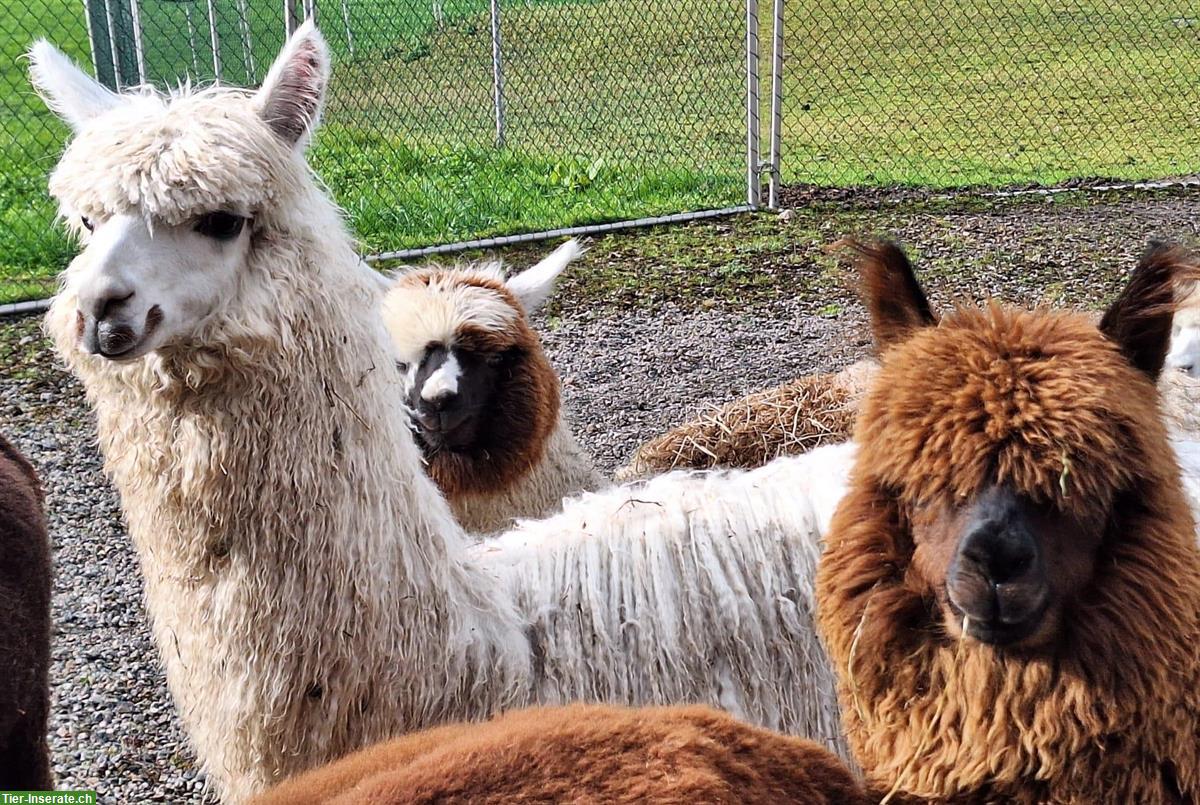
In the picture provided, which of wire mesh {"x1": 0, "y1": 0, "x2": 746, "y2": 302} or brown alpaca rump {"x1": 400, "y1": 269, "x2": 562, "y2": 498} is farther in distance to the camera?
wire mesh {"x1": 0, "y1": 0, "x2": 746, "y2": 302}

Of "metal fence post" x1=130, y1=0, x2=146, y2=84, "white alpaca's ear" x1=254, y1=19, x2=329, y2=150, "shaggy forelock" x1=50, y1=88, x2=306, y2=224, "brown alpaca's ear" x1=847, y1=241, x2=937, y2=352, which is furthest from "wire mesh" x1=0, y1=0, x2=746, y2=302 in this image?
"brown alpaca's ear" x1=847, y1=241, x2=937, y2=352

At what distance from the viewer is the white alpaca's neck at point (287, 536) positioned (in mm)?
2656

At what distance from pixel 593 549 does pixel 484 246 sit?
580 cm

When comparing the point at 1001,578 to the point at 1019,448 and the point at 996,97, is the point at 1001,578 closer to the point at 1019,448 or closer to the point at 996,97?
Answer: the point at 1019,448

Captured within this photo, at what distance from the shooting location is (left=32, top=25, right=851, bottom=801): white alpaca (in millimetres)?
2604

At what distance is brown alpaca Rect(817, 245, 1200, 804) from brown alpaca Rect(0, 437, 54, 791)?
6.72ft

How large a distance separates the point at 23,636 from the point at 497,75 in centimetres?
821

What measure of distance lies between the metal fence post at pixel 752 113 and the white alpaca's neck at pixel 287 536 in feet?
24.2

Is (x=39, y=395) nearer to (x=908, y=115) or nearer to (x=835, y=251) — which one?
(x=835, y=251)

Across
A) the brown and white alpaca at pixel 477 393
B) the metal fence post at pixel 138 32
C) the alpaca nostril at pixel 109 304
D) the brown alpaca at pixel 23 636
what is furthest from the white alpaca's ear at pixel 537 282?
the metal fence post at pixel 138 32

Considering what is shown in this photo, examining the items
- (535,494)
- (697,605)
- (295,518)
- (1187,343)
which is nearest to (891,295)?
(697,605)

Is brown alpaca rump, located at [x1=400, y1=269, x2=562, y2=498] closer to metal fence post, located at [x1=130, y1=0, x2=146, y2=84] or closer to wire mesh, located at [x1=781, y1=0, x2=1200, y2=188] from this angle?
metal fence post, located at [x1=130, y1=0, x2=146, y2=84]

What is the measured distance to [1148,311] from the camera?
197 cm

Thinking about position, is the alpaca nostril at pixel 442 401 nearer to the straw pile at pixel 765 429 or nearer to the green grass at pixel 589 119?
the straw pile at pixel 765 429
